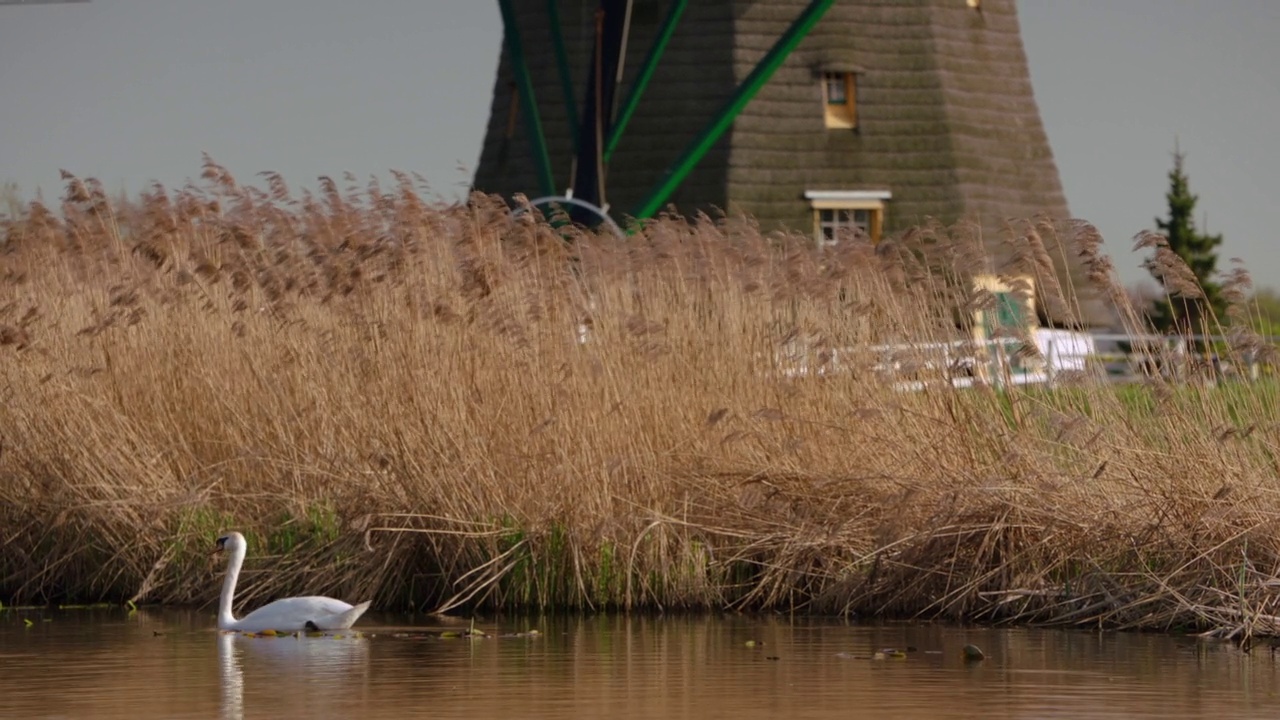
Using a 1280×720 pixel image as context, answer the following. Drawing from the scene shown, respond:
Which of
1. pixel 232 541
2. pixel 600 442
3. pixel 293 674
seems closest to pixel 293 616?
pixel 232 541

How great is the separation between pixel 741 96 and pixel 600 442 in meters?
10.4

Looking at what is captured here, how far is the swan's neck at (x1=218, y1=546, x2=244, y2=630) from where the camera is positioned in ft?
22.9

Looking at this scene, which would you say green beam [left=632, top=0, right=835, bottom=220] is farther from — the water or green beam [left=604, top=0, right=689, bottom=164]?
the water

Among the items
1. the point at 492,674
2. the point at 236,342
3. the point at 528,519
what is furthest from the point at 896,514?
the point at 236,342

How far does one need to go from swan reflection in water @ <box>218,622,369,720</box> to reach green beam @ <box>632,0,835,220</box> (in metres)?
11.2

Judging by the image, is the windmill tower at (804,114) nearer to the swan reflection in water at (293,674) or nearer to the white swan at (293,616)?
the white swan at (293,616)

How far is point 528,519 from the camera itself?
24.6ft

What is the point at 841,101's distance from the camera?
72.4 feet

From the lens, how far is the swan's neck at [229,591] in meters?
6.99

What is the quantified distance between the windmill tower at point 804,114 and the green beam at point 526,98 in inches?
65.6

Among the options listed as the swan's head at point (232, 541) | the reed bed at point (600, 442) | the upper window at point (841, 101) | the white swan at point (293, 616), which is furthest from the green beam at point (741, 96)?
the white swan at point (293, 616)

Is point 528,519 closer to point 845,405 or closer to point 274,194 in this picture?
point 845,405

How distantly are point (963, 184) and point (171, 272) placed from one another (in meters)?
14.3

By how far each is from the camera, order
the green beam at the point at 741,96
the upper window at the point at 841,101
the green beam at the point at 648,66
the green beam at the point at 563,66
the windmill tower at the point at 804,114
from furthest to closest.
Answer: the upper window at the point at 841,101, the windmill tower at the point at 804,114, the green beam at the point at 563,66, the green beam at the point at 648,66, the green beam at the point at 741,96
